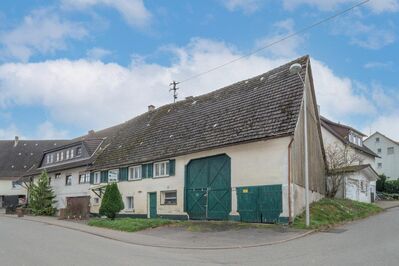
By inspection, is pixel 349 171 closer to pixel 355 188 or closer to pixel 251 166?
pixel 355 188

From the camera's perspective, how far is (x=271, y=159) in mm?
22312

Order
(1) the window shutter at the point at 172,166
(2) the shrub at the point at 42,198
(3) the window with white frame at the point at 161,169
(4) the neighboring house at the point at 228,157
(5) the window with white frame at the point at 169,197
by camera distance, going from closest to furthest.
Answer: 1. (4) the neighboring house at the point at 228,157
2. (5) the window with white frame at the point at 169,197
3. (1) the window shutter at the point at 172,166
4. (3) the window with white frame at the point at 161,169
5. (2) the shrub at the point at 42,198

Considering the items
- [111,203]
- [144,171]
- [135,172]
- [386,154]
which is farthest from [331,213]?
[386,154]

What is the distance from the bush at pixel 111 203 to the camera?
27.2 meters

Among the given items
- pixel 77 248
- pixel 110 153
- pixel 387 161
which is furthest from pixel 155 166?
pixel 387 161

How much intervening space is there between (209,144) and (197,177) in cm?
226

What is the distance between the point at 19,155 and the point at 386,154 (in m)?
55.4

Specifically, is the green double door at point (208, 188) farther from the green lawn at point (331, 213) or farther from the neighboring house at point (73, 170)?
the neighboring house at point (73, 170)

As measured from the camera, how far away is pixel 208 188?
25359 millimetres

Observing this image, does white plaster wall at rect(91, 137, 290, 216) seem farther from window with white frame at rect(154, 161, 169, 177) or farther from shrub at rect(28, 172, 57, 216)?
shrub at rect(28, 172, 57, 216)

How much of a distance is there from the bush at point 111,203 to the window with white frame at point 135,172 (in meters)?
3.60

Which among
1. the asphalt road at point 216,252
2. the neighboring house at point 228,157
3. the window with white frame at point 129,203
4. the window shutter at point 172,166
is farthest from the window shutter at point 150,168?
the asphalt road at point 216,252

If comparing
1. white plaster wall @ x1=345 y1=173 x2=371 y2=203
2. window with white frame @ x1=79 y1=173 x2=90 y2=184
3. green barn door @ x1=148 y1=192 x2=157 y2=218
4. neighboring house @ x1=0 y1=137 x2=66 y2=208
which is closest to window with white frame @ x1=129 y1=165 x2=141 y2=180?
green barn door @ x1=148 y1=192 x2=157 y2=218

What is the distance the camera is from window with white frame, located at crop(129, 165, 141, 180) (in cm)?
3131
